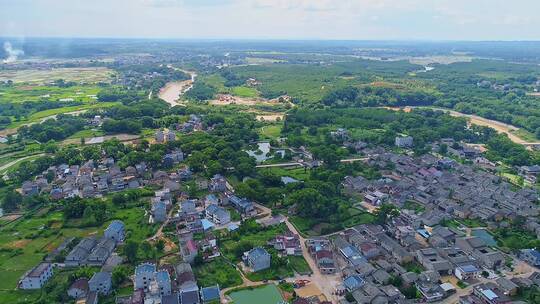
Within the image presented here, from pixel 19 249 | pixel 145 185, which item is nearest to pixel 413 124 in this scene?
pixel 145 185

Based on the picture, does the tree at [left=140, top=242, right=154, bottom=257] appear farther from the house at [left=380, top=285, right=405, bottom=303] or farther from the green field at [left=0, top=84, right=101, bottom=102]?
the green field at [left=0, top=84, right=101, bottom=102]

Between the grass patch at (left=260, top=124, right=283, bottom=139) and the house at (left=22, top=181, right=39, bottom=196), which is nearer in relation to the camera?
Result: the house at (left=22, top=181, right=39, bottom=196)

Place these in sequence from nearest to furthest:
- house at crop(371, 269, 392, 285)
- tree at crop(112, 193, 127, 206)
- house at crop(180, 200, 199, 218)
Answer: house at crop(371, 269, 392, 285) → house at crop(180, 200, 199, 218) → tree at crop(112, 193, 127, 206)

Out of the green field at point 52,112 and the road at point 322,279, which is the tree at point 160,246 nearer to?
the road at point 322,279

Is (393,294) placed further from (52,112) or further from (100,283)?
(52,112)

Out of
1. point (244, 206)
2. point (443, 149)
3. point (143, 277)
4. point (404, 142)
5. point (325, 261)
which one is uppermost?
point (443, 149)

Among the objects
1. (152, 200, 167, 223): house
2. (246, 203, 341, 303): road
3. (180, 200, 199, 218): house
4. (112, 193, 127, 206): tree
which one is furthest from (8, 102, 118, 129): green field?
(246, 203, 341, 303): road

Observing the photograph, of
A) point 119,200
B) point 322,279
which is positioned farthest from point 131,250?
point 322,279
